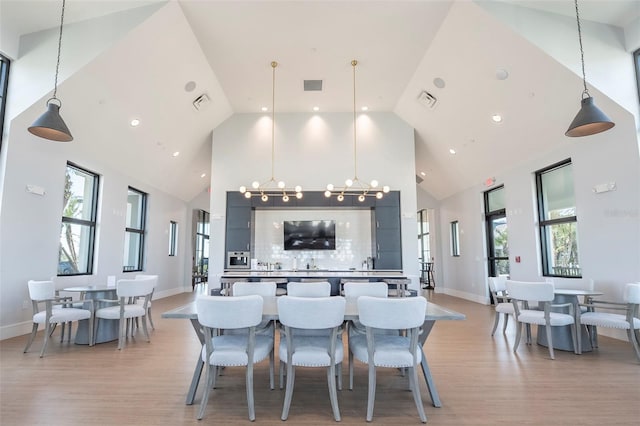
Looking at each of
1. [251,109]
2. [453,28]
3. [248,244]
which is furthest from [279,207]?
[453,28]

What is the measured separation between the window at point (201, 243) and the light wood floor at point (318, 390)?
8.00 metres

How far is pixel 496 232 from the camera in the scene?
8.58 metres

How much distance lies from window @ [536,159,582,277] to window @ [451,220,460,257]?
11.7 ft

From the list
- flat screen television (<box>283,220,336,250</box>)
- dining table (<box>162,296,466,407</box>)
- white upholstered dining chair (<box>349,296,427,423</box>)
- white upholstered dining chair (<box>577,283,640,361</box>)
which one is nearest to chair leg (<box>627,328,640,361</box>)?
white upholstered dining chair (<box>577,283,640,361</box>)

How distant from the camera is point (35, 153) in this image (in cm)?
530

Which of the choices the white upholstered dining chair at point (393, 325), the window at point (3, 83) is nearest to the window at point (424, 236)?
the white upholstered dining chair at point (393, 325)

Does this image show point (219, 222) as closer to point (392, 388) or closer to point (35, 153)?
point (35, 153)

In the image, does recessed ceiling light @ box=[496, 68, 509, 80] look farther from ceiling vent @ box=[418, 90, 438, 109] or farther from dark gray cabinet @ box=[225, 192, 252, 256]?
dark gray cabinet @ box=[225, 192, 252, 256]

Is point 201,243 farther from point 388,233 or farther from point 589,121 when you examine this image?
point 589,121

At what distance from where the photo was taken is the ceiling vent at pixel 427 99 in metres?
7.21

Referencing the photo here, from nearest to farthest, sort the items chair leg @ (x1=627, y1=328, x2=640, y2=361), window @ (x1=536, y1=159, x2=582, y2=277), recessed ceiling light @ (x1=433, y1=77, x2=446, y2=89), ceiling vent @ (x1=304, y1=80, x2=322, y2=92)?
chair leg @ (x1=627, y1=328, x2=640, y2=361) → window @ (x1=536, y1=159, x2=582, y2=277) → recessed ceiling light @ (x1=433, y1=77, x2=446, y2=89) → ceiling vent @ (x1=304, y1=80, x2=322, y2=92)

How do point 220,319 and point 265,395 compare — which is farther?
point 265,395

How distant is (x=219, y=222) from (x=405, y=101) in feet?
16.8

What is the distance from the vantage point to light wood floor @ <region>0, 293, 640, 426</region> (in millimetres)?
2586
